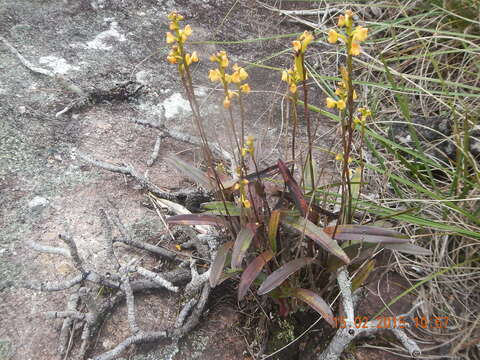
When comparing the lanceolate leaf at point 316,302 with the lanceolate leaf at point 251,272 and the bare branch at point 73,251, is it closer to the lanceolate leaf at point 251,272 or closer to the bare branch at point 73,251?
the lanceolate leaf at point 251,272

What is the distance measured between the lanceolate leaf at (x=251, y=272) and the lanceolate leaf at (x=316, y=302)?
152 mm

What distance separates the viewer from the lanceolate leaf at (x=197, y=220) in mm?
1487

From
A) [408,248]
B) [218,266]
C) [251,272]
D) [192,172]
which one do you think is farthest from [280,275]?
[192,172]

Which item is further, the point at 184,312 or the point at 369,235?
the point at 184,312

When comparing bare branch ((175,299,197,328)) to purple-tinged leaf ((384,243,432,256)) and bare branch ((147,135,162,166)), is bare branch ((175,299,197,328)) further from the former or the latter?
bare branch ((147,135,162,166))

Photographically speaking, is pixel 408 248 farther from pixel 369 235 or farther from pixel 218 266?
pixel 218 266

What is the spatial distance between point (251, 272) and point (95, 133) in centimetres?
129

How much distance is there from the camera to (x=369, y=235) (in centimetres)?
136

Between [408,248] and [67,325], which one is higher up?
[408,248]

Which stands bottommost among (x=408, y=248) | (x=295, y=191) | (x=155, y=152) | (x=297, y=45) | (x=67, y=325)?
(x=67, y=325)

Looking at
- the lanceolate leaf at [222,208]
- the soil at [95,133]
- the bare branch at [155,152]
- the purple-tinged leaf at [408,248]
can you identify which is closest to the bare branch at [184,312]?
the soil at [95,133]

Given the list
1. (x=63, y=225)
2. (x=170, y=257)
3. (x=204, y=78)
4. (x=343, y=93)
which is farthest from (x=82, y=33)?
(x=343, y=93)

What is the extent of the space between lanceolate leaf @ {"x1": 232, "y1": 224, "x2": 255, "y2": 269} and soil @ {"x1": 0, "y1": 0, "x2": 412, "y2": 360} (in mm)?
374

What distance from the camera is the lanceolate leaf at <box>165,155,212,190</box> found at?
5.41ft
